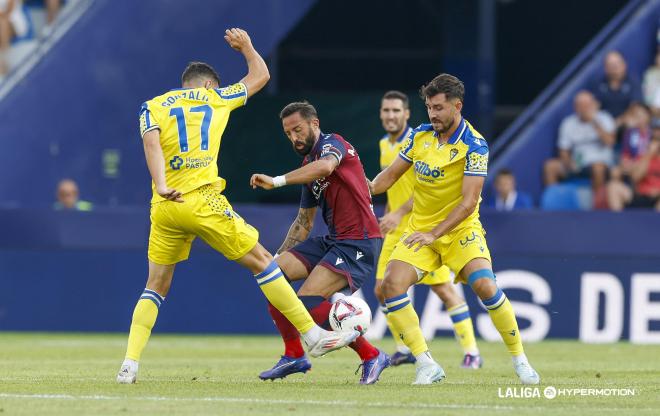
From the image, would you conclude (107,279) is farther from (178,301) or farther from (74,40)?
(74,40)

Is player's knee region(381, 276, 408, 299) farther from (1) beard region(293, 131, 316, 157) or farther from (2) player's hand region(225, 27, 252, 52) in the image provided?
(2) player's hand region(225, 27, 252, 52)

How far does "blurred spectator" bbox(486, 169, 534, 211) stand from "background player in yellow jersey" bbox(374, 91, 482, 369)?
4.23 metres

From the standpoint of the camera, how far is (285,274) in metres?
10.4

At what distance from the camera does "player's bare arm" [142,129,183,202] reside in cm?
951

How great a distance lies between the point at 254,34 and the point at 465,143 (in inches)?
405

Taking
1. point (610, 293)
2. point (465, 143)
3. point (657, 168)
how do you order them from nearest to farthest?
point (465, 143), point (610, 293), point (657, 168)

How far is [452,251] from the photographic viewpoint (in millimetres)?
10195

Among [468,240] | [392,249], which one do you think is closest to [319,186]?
[468,240]

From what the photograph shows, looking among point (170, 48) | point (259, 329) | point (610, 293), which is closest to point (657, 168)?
point (610, 293)

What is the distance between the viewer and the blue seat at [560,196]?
59.5 feet

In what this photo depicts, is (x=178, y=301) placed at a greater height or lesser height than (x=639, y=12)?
lesser

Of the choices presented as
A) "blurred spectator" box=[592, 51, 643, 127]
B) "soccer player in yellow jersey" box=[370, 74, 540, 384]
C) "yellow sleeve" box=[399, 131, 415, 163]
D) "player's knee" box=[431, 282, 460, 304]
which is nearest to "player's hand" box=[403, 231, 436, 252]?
"soccer player in yellow jersey" box=[370, 74, 540, 384]

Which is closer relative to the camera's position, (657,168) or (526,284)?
(526,284)

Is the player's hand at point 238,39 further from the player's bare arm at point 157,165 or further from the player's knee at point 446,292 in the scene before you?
the player's knee at point 446,292
